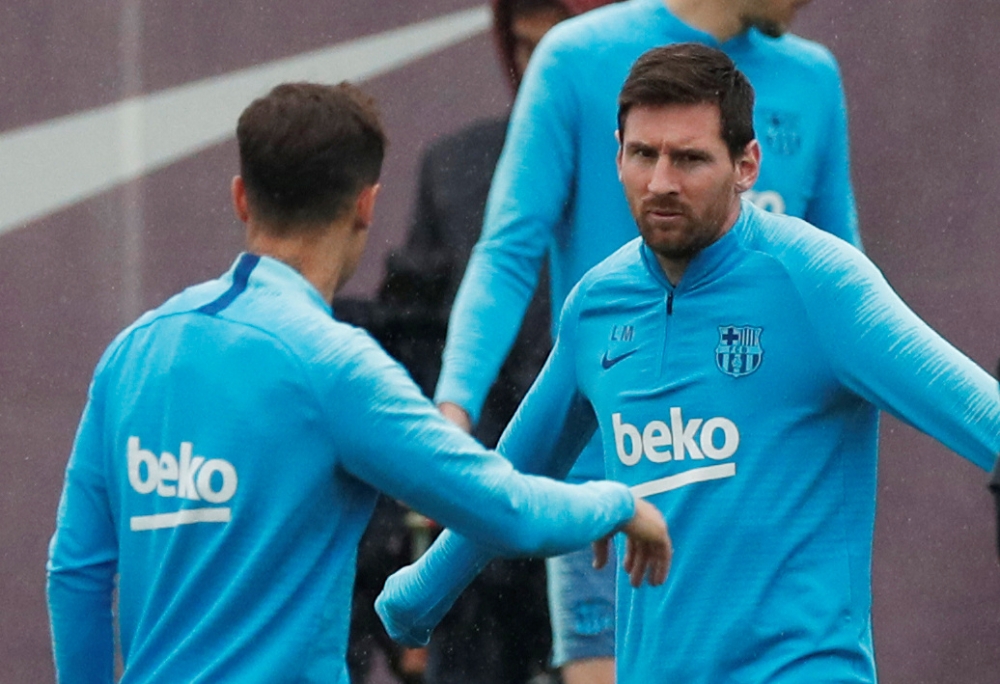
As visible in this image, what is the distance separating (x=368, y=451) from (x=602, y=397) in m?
0.85

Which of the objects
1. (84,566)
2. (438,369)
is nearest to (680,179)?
(84,566)

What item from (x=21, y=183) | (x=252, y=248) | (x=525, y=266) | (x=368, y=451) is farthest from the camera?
(x=21, y=183)

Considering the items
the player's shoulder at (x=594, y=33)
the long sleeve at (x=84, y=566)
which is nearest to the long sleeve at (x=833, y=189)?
the player's shoulder at (x=594, y=33)

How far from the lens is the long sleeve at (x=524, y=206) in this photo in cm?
477

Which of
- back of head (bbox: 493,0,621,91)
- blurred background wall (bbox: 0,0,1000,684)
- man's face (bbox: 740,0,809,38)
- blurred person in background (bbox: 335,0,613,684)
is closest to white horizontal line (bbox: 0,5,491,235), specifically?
blurred background wall (bbox: 0,0,1000,684)

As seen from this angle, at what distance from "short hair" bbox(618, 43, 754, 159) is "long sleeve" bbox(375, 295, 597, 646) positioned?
1.32 ft

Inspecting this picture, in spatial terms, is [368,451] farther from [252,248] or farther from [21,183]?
[21,183]

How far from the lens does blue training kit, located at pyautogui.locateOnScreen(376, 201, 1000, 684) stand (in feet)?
12.9

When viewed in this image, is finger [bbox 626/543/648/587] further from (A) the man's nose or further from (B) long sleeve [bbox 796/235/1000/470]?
(A) the man's nose

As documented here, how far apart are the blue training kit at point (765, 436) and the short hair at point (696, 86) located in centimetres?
14

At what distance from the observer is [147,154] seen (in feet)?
22.5

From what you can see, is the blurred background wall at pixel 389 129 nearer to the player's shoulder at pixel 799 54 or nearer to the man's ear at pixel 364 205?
the player's shoulder at pixel 799 54

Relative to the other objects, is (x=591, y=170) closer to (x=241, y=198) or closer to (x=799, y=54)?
(x=799, y=54)

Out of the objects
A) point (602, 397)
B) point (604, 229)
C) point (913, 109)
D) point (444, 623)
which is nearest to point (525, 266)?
point (604, 229)
